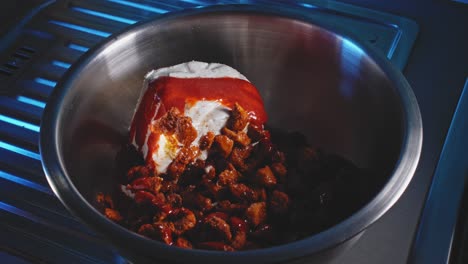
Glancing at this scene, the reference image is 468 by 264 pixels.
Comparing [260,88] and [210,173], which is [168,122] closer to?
[210,173]

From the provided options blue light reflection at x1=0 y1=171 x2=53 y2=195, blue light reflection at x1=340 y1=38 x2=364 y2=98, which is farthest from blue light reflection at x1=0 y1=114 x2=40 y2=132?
blue light reflection at x1=340 y1=38 x2=364 y2=98

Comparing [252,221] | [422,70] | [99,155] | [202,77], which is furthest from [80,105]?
[422,70]

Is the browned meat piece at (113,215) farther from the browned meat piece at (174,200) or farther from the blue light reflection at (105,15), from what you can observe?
the blue light reflection at (105,15)

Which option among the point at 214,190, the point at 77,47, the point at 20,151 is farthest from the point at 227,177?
the point at 77,47

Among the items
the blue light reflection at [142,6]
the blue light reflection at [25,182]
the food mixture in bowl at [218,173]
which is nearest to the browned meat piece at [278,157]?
the food mixture in bowl at [218,173]

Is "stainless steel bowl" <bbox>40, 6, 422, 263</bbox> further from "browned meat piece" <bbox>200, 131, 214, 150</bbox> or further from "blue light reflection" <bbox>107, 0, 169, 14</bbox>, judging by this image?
"blue light reflection" <bbox>107, 0, 169, 14</bbox>

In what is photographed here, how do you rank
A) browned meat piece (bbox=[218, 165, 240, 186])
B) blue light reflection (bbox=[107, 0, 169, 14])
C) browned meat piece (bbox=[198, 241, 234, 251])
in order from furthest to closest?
1. blue light reflection (bbox=[107, 0, 169, 14])
2. browned meat piece (bbox=[218, 165, 240, 186])
3. browned meat piece (bbox=[198, 241, 234, 251])
